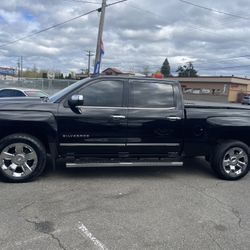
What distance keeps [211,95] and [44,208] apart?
172 feet

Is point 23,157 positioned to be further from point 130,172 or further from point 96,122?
point 130,172

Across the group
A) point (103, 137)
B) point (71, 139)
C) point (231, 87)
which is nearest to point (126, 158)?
point (103, 137)

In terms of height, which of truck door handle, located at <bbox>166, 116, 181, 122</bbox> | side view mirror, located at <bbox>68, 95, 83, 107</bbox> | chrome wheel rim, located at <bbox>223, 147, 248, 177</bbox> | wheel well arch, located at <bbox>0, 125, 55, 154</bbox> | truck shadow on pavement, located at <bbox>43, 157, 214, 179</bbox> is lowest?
truck shadow on pavement, located at <bbox>43, 157, 214, 179</bbox>

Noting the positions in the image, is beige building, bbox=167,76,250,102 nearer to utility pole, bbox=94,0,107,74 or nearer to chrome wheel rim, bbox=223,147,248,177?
utility pole, bbox=94,0,107,74

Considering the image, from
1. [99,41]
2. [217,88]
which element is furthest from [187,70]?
[99,41]

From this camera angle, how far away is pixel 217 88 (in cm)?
5384

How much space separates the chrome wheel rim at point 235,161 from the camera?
597cm

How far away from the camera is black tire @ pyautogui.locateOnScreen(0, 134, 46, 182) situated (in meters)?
5.09

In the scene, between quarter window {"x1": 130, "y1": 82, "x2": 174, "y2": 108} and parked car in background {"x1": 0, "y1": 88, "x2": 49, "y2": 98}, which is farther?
parked car in background {"x1": 0, "y1": 88, "x2": 49, "y2": 98}

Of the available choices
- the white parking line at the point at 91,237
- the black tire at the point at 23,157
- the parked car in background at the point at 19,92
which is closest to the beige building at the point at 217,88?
the parked car in background at the point at 19,92

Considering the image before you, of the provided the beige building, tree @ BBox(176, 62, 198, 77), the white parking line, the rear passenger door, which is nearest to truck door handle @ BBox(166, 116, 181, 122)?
the rear passenger door

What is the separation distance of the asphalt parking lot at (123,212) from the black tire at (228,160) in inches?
5.8

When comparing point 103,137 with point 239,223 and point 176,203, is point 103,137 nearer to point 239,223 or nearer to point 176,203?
point 176,203

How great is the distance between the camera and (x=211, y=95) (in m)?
54.0
